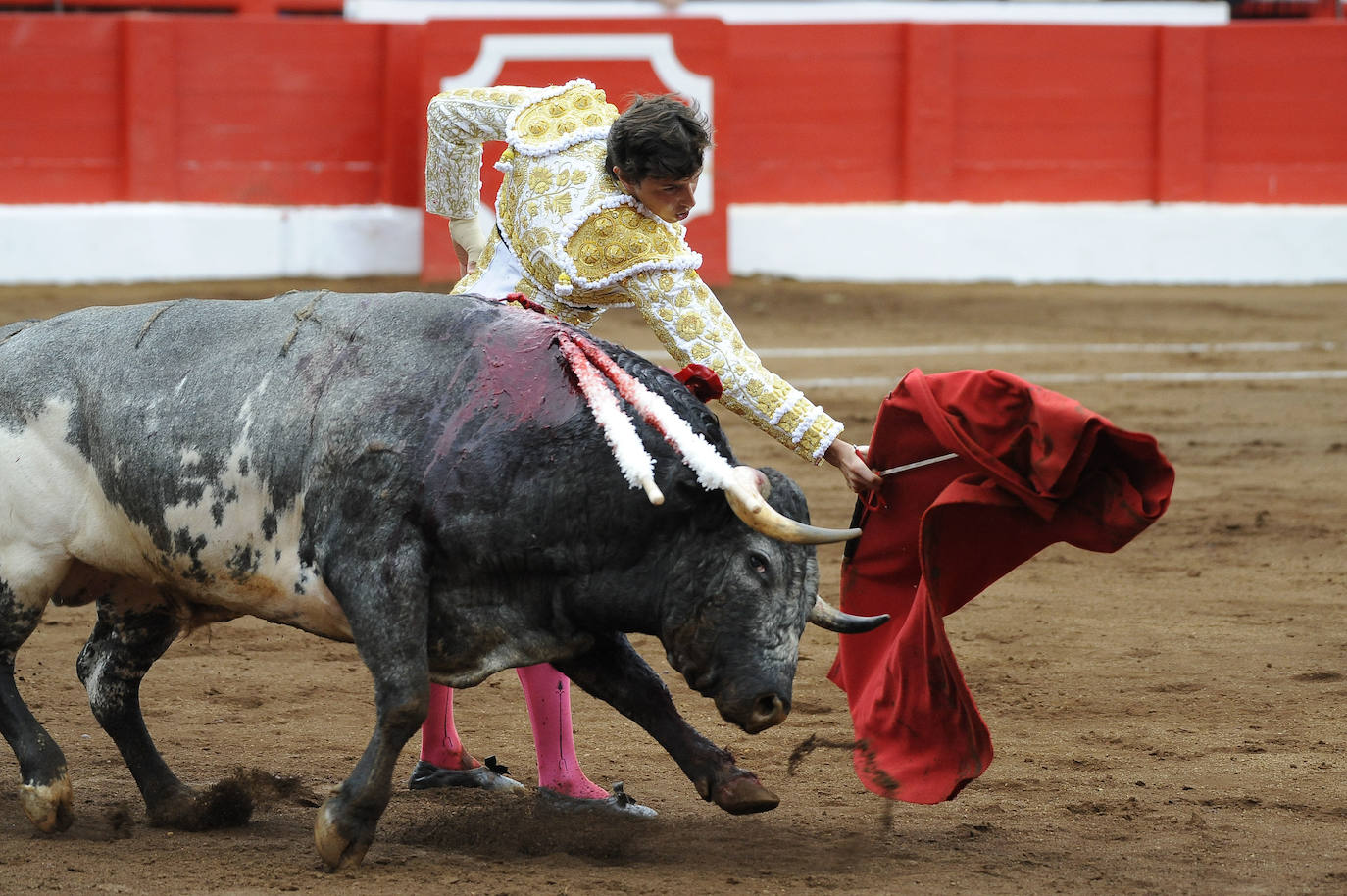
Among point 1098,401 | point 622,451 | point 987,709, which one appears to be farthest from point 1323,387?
point 622,451

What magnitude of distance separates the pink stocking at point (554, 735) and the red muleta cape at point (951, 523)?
471 millimetres

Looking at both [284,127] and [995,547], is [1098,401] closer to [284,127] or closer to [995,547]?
[995,547]

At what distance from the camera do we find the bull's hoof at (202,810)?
2826 mm

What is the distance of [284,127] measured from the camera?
36.6 ft

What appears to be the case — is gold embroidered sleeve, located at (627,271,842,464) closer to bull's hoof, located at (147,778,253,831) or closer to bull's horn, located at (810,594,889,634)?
bull's horn, located at (810,594,889,634)

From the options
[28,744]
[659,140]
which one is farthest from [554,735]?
[659,140]

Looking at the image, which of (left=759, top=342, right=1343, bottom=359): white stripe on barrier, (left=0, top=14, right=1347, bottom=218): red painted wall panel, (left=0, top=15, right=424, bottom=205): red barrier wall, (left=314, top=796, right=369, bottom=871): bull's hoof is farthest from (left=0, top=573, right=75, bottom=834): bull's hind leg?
(left=0, top=15, right=424, bottom=205): red barrier wall

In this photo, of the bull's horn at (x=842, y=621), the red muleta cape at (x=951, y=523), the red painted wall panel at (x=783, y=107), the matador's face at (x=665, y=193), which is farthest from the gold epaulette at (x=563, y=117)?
the red painted wall panel at (x=783, y=107)

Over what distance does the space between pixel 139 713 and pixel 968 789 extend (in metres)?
1.41

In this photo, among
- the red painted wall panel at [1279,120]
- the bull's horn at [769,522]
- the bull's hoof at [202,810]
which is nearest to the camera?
the bull's horn at [769,522]

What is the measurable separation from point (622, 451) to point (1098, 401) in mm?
5032

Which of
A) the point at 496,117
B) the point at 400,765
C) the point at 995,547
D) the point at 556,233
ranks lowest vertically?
the point at 400,765

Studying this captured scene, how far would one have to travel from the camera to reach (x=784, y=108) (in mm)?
11695

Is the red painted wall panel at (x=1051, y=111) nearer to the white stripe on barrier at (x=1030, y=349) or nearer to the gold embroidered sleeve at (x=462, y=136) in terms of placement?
the white stripe on barrier at (x=1030, y=349)
